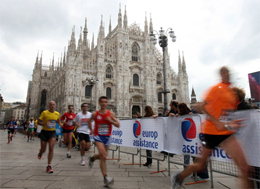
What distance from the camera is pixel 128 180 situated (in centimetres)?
345

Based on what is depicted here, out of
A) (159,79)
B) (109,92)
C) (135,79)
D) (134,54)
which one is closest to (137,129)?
(109,92)

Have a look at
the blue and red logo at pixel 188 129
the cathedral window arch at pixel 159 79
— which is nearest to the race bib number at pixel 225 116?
the blue and red logo at pixel 188 129

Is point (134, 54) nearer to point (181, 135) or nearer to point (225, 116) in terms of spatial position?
point (181, 135)

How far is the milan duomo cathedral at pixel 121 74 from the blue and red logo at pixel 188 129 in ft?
73.2

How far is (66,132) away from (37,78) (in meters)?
46.4

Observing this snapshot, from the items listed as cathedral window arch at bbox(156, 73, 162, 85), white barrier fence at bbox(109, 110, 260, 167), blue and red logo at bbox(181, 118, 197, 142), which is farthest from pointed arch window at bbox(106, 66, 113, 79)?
blue and red logo at bbox(181, 118, 197, 142)

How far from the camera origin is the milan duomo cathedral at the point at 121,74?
2662 centimetres

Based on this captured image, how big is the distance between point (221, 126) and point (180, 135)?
1654 mm

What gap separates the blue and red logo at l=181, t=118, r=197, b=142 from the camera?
345 cm

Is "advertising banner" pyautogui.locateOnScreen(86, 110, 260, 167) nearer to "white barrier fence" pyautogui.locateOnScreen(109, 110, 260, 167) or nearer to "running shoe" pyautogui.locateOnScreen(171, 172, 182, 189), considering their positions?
"white barrier fence" pyautogui.locateOnScreen(109, 110, 260, 167)

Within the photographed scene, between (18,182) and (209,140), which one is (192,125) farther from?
(18,182)

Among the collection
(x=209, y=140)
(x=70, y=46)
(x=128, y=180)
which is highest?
(x=70, y=46)

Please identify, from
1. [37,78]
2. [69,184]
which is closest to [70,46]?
[37,78]

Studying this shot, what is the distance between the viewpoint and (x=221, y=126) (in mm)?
2092
